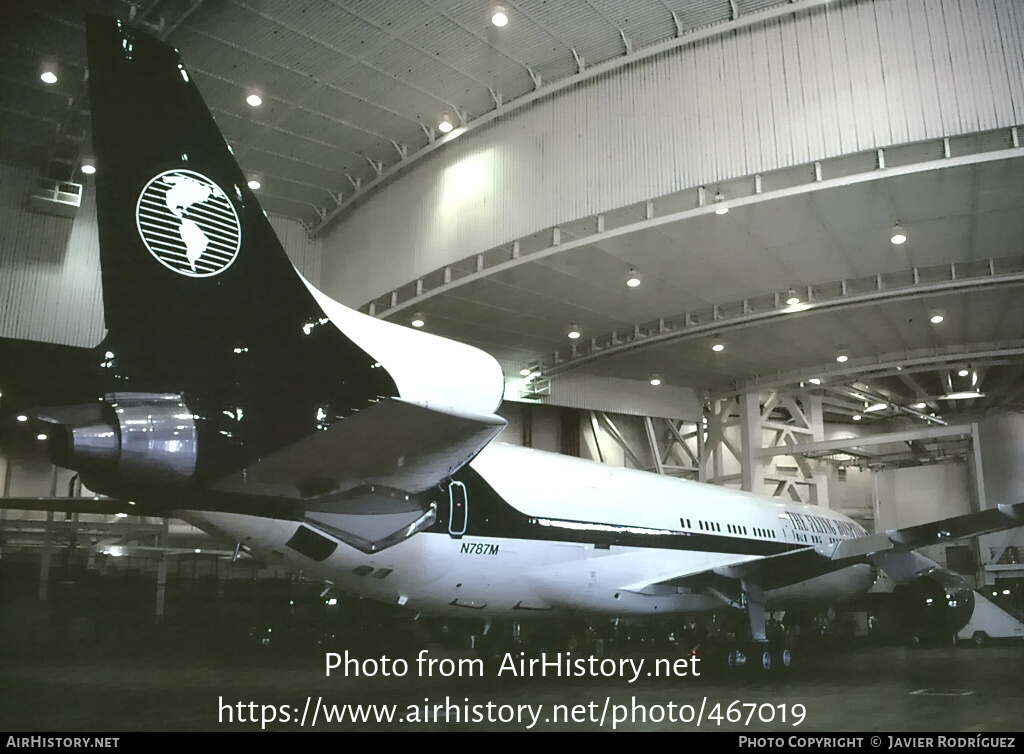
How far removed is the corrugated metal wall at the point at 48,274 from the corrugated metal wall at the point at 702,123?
3.93m

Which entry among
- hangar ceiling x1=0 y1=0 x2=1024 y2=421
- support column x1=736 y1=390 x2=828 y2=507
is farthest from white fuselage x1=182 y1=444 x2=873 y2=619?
support column x1=736 y1=390 x2=828 y2=507

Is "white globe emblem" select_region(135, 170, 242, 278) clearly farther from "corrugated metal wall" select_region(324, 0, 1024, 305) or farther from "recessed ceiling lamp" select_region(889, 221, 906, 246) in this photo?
"recessed ceiling lamp" select_region(889, 221, 906, 246)

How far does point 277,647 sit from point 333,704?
6.13 meters

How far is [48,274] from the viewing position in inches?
357

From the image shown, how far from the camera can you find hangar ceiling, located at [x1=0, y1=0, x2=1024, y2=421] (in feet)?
33.4

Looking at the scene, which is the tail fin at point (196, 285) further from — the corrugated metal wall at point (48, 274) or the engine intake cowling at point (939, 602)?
the engine intake cowling at point (939, 602)

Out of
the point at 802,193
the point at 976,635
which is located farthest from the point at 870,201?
the point at 976,635

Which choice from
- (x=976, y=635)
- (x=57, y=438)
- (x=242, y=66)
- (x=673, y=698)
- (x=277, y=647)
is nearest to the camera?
(x=57, y=438)

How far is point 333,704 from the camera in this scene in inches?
239

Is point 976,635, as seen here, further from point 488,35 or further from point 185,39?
point 185,39

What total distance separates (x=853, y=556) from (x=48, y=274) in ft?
36.1

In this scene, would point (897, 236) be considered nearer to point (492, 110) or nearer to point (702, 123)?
point (702, 123)

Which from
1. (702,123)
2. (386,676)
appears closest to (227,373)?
(386,676)

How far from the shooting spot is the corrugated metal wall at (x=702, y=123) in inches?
381
